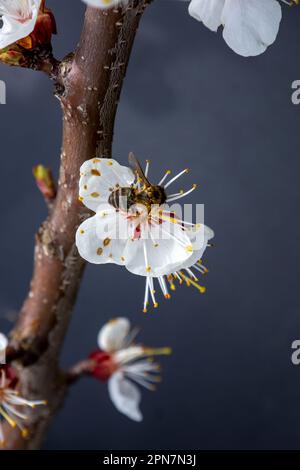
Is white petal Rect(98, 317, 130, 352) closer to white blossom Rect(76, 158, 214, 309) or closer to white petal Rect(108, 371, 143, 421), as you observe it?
white petal Rect(108, 371, 143, 421)

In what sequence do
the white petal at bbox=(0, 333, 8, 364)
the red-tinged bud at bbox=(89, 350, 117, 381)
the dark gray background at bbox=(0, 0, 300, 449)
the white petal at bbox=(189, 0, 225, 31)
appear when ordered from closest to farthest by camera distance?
1. the white petal at bbox=(189, 0, 225, 31)
2. the white petal at bbox=(0, 333, 8, 364)
3. the red-tinged bud at bbox=(89, 350, 117, 381)
4. the dark gray background at bbox=(0, 0, 300, 449)

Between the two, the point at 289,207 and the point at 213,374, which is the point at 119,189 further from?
the point at 213,374

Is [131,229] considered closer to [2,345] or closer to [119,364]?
[2,345]

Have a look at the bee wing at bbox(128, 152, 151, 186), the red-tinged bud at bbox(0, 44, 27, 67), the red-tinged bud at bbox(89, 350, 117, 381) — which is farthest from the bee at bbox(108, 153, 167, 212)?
the red-tinged bud at bbox(89, 350, 117, 381)

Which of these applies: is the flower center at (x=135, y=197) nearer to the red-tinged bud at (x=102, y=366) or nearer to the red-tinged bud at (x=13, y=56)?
the red-tinged bud at (x=13, y=56)

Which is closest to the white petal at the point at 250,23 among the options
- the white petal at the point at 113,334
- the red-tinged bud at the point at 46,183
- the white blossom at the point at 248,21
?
the white blossom at the point at 248,21
